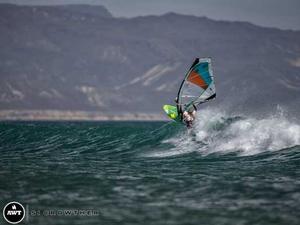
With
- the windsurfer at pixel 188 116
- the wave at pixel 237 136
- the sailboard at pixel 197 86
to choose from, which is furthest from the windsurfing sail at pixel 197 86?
the wave at pixel 237 136

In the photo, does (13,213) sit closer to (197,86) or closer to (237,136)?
(197,86)

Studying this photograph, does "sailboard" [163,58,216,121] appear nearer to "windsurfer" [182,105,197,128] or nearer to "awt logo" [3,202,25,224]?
"windsurfer" [182,105,197,128]

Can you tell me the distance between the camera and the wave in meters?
28.5

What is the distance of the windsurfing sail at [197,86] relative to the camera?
2844cm

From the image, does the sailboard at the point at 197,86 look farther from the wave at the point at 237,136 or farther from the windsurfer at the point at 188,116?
the wave at the point at 237,136

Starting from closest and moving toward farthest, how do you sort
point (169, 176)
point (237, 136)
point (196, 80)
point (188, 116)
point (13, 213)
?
point (13, 213) → point (169, 176) → point (196, 80) → point (188, 116) → point (237, 136)

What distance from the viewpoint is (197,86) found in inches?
1137

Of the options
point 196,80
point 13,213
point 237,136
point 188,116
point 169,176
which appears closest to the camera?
point 13,213

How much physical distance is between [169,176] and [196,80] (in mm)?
8720

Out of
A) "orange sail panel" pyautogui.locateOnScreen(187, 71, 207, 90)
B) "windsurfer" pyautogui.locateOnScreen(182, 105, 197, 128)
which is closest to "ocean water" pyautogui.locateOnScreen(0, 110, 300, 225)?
"windsurfer" pyautogui.locateOnScreen(182, 105, 197, 128)

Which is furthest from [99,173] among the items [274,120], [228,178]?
[274,120]

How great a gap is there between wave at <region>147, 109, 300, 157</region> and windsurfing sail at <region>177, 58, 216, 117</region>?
7.90 ft

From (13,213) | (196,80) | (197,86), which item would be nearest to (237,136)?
(197,86)

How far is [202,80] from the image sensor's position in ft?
94.4
